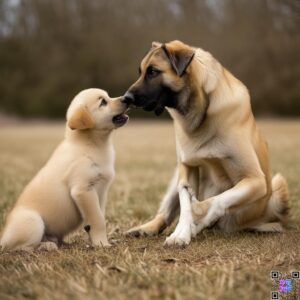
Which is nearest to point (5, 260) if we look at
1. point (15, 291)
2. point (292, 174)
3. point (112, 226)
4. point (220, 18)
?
point (15, 291)

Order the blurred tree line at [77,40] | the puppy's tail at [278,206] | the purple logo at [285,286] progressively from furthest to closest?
the blurred tree line at [77,40], the puppy's tail at [278,206], the purple logo at [285,286]

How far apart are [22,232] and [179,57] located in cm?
174

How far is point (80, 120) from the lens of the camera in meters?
4.46

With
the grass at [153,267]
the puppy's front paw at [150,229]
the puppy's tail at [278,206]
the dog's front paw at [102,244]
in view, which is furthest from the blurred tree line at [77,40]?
the dog's front paw at [102,244]

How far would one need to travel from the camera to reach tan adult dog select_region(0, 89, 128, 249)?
4.12 meters

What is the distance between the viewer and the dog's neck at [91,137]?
177 inches

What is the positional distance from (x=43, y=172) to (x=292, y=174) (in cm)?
515

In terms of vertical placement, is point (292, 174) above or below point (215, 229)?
below

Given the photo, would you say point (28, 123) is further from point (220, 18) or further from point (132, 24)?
point (220, 18)

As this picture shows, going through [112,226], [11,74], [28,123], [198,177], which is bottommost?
[28,123]

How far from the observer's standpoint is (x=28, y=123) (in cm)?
3766

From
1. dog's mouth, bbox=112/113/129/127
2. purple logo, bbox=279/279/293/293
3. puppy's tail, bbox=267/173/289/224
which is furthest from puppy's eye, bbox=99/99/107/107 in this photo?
purple logo, bbox=279/279/293/293

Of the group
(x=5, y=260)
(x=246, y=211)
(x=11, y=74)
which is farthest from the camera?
(x=11, y=74)

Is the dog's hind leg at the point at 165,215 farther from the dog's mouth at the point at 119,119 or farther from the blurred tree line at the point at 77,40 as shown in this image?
the blurred tree line at the point at 77,40
